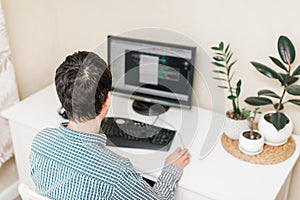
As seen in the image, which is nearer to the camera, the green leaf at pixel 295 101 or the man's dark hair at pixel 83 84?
the man's dark hair at pixel 83 84

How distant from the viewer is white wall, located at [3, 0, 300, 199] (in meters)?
1.73

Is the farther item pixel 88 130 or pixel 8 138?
pixel 8 138

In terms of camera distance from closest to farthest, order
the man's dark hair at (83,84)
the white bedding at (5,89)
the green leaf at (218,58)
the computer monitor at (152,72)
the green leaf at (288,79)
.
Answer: the man's dark hair at (83,84)
the green leaf at (288,79)
the green leaf at (218,58)
the computer monitor at (152,72)
the white bedding at (5,89)

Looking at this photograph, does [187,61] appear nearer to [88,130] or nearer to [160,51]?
[160,51]

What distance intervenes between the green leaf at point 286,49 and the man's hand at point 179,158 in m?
0.52

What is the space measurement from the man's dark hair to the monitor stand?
72cm

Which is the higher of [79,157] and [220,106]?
[79,157]

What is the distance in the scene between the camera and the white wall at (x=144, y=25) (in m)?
1.73

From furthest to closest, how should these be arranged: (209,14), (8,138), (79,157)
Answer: (8,138) < (209,14) < (79,157)

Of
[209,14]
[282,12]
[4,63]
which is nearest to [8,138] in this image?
[4,63]

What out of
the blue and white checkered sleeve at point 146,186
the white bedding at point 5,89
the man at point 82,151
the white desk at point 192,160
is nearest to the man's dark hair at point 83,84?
the man at point 82,151

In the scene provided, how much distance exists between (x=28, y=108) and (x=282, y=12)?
1226mm

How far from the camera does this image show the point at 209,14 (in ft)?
5.99

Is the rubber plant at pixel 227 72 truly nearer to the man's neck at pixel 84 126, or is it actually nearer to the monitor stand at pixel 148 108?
the monitor stand at pixel 148 108
